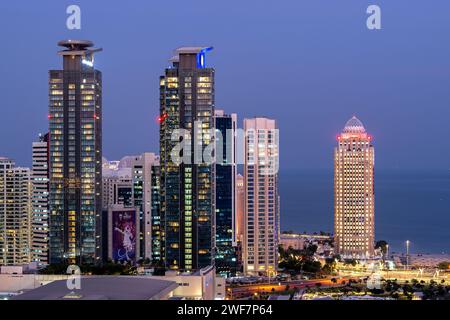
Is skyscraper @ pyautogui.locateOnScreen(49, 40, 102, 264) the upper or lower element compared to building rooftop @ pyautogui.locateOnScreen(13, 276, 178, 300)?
upper

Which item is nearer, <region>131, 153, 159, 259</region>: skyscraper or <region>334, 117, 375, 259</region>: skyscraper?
<region>131, 153, 159, 259</region>: skyscraper

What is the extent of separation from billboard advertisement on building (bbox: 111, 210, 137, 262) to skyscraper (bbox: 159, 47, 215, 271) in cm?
141

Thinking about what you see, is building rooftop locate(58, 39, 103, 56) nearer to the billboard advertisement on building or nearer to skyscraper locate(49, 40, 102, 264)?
skyscraper locate(49, 40, 102, 264)

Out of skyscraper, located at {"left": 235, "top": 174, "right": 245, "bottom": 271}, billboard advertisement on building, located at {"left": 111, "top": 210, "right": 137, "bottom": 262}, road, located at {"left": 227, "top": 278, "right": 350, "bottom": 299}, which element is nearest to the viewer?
road, located at {"left": 227, "top": 278, "right": 350, "bottom": 299}

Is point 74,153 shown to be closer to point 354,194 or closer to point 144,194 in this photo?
point 144,194

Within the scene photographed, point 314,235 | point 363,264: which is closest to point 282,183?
point 314,235

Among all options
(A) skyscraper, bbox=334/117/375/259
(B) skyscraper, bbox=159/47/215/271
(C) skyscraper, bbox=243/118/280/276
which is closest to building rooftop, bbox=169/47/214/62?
(B) skyscraper, bbox=159/47/215/271

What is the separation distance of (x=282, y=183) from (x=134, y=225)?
1953 centimetres

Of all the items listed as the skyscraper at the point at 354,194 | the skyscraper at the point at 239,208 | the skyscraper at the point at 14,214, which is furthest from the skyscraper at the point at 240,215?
the skyscraper at the point at 14,214

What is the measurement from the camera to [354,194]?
15.9 meters

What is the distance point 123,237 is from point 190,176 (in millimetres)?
2070

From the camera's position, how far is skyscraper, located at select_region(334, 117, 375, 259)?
15.5 meters

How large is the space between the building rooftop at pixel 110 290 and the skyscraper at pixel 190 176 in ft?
16.9
